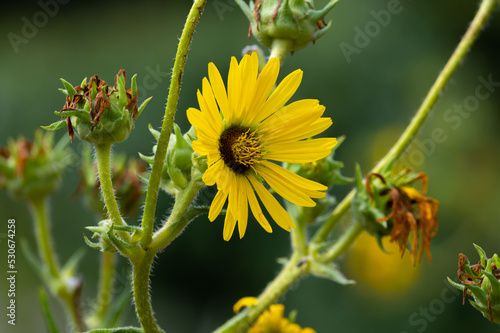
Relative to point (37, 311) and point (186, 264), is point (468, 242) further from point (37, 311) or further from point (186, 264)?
point (37, 311)

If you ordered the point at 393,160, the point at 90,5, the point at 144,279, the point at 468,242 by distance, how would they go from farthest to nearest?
the point at 90,5 < the point at 468,242 < the point at 393,160 < the point at 144,279

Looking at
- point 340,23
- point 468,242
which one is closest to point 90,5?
point 340,23

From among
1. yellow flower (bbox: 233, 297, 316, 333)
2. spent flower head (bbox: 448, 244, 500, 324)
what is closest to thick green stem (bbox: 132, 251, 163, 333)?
yellow flower (bbox: 233, 297, 316, 333)

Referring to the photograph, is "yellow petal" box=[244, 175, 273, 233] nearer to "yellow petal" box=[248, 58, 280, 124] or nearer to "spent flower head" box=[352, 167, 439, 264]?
"yellow petal" box=[248, 58, 280, 124]
